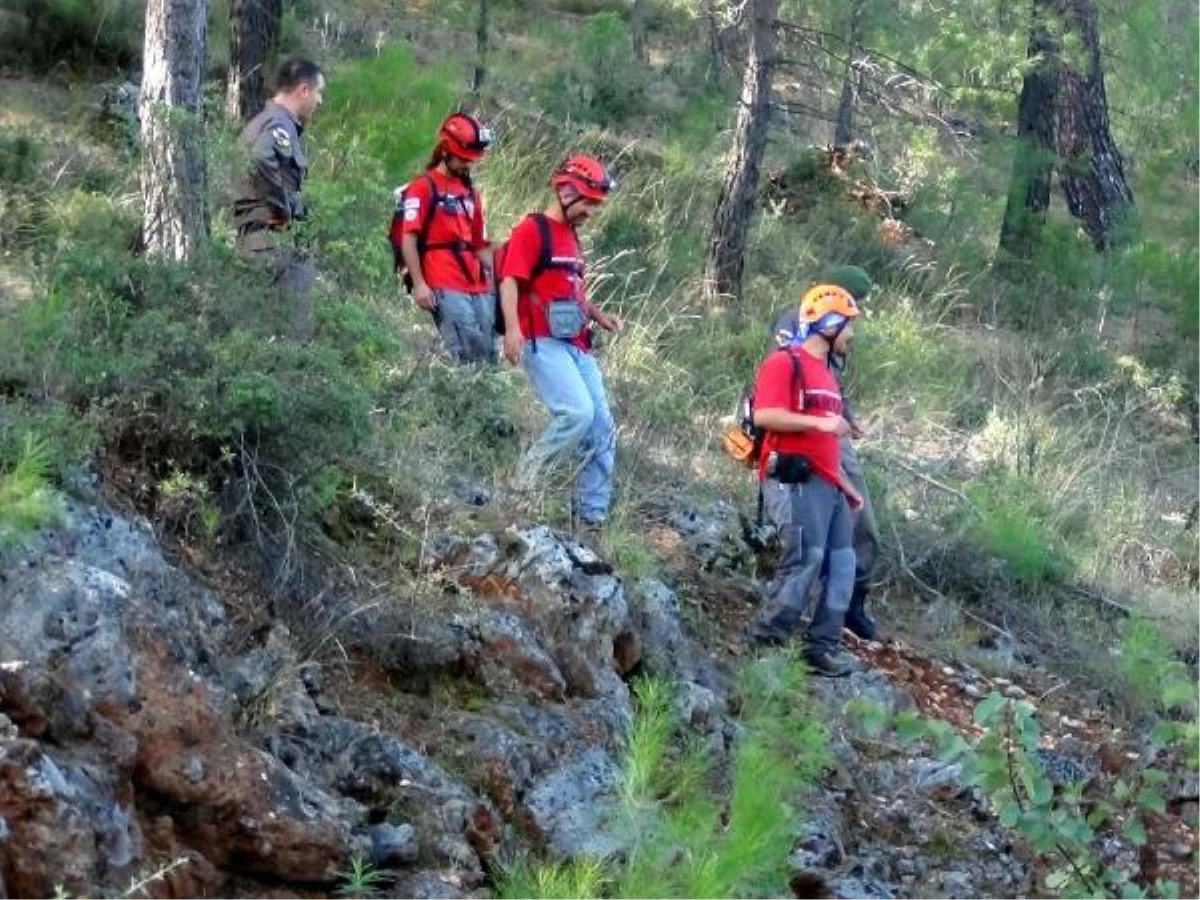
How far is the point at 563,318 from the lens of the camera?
7.71 m

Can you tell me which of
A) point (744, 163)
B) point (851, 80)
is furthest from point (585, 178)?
point (851, 80)

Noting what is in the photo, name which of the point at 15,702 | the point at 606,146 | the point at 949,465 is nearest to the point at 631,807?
the point at 15,702

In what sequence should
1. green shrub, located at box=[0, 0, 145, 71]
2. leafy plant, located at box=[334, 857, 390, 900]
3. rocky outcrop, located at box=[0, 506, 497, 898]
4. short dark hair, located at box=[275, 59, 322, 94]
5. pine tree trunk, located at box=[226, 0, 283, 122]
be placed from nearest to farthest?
1. rocky outcrop, located at box=[0, 506, 497, 898]
2. leafy plant, located at box=[334, 857, 390, 900]
3. short dark hair, located at box=[275, 59, 322, 94]
4. pine tree trunk, located at box=[226, 0, 283, 122]
5. green shrub, located at box=[0, 0, 145, 71]

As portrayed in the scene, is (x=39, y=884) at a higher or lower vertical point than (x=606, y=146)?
lower

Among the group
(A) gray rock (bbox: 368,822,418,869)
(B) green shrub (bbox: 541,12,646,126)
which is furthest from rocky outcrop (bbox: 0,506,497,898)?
(B) green shrub (bbox: 541,12,646,126)

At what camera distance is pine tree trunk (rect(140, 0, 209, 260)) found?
276 inches

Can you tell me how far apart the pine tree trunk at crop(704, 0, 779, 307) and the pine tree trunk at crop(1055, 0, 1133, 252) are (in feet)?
13.6

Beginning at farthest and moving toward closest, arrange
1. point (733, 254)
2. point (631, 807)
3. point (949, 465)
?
point (733, 254)
point (949, 465)
point (631, 807)

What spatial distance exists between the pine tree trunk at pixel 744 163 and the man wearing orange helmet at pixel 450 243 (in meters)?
3.81

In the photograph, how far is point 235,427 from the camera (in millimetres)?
5680

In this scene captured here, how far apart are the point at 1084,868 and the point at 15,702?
3.17 metres

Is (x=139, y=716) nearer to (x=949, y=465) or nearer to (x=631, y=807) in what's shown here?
(x=631, y=807)

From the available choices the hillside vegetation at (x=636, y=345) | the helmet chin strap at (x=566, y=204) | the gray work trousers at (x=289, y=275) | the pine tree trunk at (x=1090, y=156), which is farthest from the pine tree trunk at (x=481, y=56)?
the gray work trousers at (x=289, y=275)

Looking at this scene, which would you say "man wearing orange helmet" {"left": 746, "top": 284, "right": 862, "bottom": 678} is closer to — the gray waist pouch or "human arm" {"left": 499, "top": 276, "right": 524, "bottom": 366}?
the gray waist pouch
